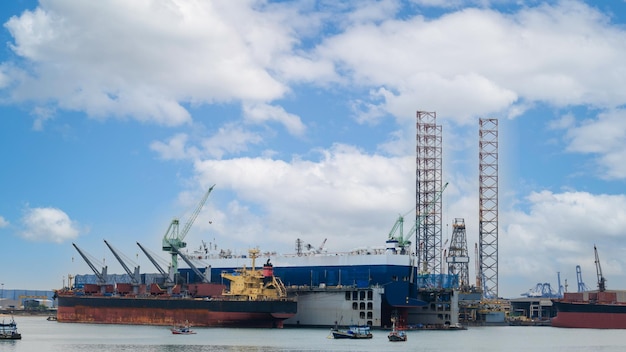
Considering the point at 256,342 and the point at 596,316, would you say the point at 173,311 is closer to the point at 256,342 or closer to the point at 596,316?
the point at 256,342

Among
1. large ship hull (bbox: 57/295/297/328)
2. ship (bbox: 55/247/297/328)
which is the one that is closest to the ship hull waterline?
ship (bbox: 55/247/297/328)

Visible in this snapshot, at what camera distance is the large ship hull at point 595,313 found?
148500mm

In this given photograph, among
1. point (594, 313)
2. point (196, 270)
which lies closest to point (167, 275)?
point (196, 270)

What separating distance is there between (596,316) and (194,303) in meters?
74.8

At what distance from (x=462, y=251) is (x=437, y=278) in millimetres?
15491

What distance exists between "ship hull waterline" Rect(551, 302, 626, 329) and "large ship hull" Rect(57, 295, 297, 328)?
6420 centimetres

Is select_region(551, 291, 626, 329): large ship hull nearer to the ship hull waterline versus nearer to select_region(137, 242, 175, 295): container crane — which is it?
the ship hull waterline

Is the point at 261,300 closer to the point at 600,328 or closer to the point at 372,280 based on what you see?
the point at 372,280

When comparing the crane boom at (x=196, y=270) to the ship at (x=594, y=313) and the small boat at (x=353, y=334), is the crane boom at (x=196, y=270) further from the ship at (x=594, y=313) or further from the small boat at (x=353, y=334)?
the ship at (x=594, y=313)

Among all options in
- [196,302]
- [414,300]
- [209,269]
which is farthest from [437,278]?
[196,302]

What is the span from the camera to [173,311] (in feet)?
389

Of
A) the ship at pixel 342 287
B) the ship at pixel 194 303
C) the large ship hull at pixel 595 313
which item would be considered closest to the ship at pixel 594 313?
the large ship hull at pixel 595 313

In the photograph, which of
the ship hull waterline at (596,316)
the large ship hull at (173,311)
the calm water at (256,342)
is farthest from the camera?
the ship hull waterline at (596,316)

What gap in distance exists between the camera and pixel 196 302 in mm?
115062
